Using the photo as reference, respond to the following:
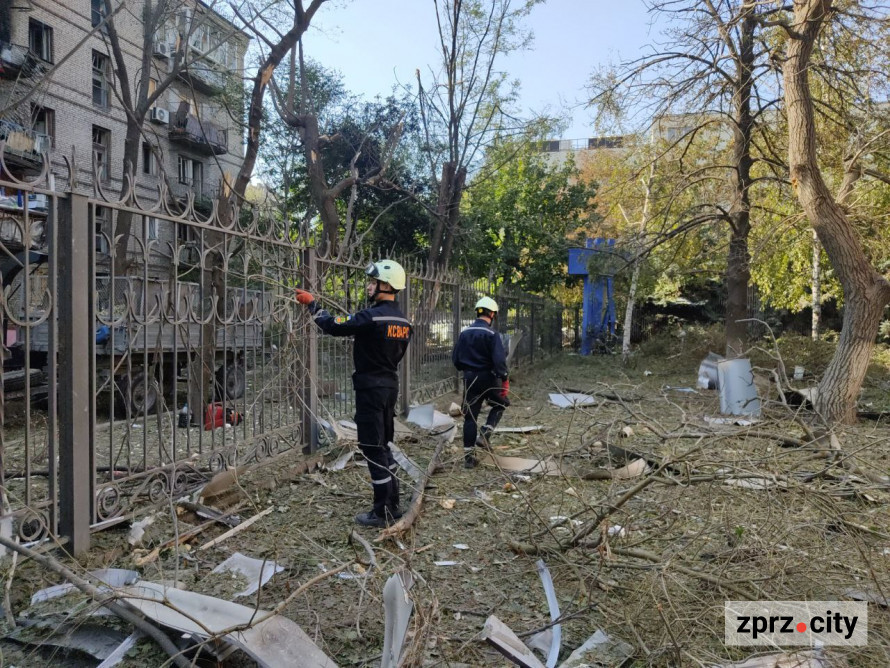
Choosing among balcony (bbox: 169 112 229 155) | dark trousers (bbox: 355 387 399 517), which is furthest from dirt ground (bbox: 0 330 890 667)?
balcony (bbox: 169 112 229 155)

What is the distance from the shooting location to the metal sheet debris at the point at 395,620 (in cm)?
236

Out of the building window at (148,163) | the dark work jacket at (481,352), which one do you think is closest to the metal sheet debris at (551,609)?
the dark work jacket at (481,352)

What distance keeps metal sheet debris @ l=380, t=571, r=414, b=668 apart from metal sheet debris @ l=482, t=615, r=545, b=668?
49cm

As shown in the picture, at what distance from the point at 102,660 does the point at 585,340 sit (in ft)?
66.6

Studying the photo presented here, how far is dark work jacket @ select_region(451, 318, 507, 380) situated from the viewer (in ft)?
23.4

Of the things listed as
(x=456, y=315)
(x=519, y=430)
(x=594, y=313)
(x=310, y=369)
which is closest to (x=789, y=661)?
(x=310, y=369)

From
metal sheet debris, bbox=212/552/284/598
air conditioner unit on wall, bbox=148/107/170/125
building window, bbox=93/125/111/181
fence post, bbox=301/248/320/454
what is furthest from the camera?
air conditioner unit on wall, bbox=148/107/170/125

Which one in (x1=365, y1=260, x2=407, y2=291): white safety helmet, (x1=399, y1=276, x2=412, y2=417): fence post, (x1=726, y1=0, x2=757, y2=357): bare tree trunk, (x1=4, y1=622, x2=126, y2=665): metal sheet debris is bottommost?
(x1=4, y1=622, x2=126, y2=665): metal sheet debris

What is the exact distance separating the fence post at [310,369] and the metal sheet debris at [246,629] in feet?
10.3

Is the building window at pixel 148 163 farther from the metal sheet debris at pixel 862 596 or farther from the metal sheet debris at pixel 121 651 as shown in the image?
the metal sheet debris at pixel 862 596

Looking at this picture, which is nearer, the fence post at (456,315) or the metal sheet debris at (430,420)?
the metal sheet debris at (430,420)

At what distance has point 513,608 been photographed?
348 cm

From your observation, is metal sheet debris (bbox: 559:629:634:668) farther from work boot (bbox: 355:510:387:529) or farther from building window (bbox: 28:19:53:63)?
building window (bbox: 28:19:53:63)

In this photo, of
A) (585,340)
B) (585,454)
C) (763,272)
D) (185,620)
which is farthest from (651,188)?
(185,620)
